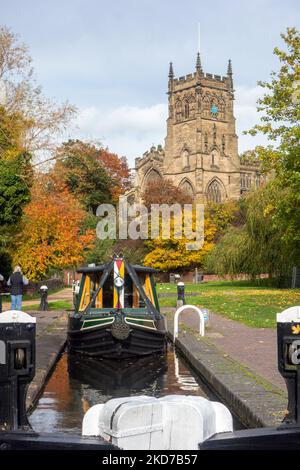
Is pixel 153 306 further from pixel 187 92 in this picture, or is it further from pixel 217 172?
pixel 187 92

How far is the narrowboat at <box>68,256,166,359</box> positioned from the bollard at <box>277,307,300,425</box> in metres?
8.69

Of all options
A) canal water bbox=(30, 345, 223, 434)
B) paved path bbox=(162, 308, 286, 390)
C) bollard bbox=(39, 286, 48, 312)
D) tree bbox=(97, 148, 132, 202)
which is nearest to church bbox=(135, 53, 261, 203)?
tree bbox=(97, 148, 132, 202)

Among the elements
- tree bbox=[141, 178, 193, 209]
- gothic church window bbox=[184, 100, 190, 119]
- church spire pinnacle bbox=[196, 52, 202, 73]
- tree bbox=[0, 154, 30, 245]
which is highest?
church spire pinnacle bbox=[196, 52, 202, 73]

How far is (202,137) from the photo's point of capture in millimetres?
113375

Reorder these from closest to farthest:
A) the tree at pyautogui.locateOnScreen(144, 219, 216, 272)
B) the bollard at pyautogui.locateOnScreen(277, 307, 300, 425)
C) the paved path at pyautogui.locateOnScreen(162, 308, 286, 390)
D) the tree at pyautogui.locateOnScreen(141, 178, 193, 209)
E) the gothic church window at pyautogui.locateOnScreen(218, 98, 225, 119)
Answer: the bollard at pyautogui.locateOnScreen(277, 307, 300, 425) → the paved path at pyautogui.locateOnScreen(162, 308, 286, 390) → the tree at pyautogui.locateOnScreen(144, 219, 216, 272) → the tree at pyautogui.locateOnScreen(141, 178, 193, 209) → the gothic church window at pyautogui.locateOnScreen(218, 98, 225, 119)

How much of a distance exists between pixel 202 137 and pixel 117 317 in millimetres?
101004

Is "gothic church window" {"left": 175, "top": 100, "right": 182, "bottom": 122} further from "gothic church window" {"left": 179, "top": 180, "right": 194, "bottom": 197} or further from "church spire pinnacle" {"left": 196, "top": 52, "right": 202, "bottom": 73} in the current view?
"gothic church window" {"left": 179, "top": 180, "right": 194, "bottom": 197}

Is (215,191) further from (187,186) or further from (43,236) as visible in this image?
(43,236)

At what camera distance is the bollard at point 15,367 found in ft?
17.8

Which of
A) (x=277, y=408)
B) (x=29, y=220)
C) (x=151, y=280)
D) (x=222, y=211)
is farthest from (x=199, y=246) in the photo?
(x=277, y=408)

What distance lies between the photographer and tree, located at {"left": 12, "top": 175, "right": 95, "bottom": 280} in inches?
1306

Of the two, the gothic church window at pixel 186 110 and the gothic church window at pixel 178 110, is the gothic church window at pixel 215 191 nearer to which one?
the gothic church window at pixel 186 110

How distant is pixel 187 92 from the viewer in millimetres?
117812

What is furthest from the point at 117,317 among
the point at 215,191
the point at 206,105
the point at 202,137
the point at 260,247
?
the point at 206,105
